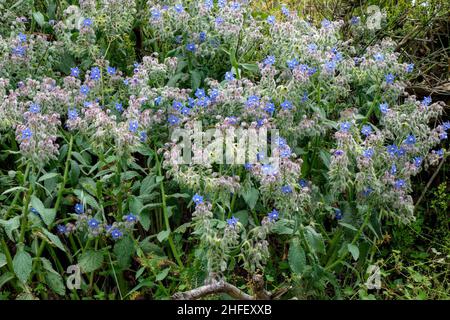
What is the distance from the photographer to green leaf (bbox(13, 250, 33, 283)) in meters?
3.68

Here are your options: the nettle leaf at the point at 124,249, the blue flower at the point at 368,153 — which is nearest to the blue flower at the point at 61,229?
the nettle leaf at the point at 124,249

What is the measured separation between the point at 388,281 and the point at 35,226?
2.02 m

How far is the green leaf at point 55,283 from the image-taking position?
3.85m

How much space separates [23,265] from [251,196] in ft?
3.72

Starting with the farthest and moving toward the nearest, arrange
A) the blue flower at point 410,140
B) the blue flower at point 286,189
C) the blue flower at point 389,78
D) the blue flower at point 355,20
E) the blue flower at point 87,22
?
the blue flower at point 355,20
the blue flower at point 87,22
the blue flower at point 389,78
the blue flower at point 410,140
the blue flower at point 286,189

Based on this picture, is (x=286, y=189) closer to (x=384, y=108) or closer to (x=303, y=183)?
(x=303, y=183)

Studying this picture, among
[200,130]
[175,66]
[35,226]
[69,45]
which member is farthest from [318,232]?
[69,45]

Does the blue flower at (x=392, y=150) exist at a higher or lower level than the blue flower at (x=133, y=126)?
lower

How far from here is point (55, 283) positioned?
3.85 m

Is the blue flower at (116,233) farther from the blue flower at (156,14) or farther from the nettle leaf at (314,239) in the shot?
the blue flower at (156,14)

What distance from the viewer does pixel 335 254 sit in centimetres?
409

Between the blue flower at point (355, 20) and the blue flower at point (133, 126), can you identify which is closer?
the blue flower at point (133, 126)

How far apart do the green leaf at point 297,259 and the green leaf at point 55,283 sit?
1.12 metres
